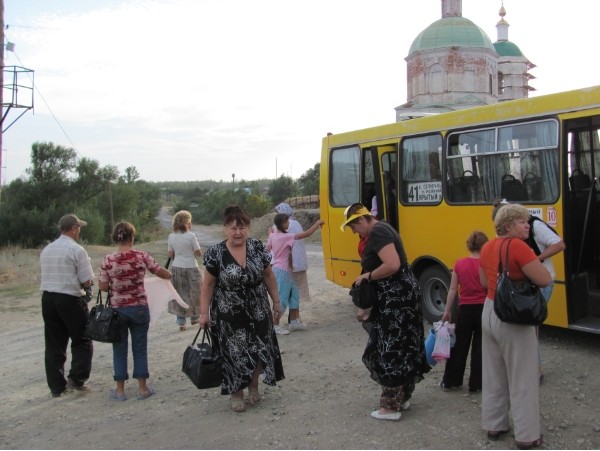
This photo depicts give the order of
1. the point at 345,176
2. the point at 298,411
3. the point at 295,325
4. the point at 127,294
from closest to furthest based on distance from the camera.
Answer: the point at 298,411 → the point at 127,294 → the point at 295,325 → the point at 345,176

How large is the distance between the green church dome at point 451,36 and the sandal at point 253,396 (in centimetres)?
3972

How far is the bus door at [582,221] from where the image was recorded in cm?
616

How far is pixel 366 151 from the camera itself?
891 cm

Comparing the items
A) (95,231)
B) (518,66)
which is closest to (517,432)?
(95,231)

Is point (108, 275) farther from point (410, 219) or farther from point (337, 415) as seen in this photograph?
point (410, 219)

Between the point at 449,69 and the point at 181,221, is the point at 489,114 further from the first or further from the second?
the point at 449,69

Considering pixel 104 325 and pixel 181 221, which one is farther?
pixel 181 221

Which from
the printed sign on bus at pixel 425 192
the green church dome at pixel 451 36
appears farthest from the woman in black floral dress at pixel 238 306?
the green church dome at pixel 451 36

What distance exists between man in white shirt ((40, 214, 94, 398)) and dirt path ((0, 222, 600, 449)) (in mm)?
272

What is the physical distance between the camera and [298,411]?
4.85 m

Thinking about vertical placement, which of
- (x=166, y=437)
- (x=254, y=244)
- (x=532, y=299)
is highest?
(x=254, y=244)

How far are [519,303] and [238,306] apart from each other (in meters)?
2.20

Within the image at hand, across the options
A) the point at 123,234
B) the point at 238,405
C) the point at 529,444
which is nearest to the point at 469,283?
the point at 529,444

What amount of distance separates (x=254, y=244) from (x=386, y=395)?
1616mm
